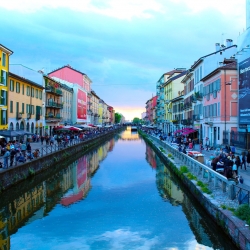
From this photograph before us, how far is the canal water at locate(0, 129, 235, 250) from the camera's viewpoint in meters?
12.5

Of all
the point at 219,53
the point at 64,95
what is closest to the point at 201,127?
the point at 219,53

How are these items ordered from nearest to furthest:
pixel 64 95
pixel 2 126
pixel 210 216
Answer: pixel 210 216 → pixel 2 126 → pixel 64 95

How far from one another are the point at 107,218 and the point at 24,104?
34.2 metres

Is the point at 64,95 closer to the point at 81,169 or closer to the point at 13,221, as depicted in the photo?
the point at 81,169

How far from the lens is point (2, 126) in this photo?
37.9 m

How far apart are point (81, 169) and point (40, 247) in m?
20.0

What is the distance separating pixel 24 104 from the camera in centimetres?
4653

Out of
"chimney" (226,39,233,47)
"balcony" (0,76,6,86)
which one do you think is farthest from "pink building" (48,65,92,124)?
"chimney" (226,39,233,47)

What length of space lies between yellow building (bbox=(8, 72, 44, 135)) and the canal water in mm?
20004

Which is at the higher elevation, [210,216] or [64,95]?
[64,95]

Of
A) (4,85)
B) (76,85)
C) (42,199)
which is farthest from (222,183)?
(76,85)

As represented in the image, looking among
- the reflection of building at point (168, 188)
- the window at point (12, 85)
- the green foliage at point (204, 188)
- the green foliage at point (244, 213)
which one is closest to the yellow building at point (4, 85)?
the window at point (12, 85)

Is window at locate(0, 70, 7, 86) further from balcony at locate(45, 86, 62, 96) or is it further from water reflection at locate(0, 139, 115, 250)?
balcony at locate(45, 86, 62, 96)

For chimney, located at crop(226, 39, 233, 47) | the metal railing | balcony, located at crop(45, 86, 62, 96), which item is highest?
chimney, located at crop(226, 39, 233, 47)
